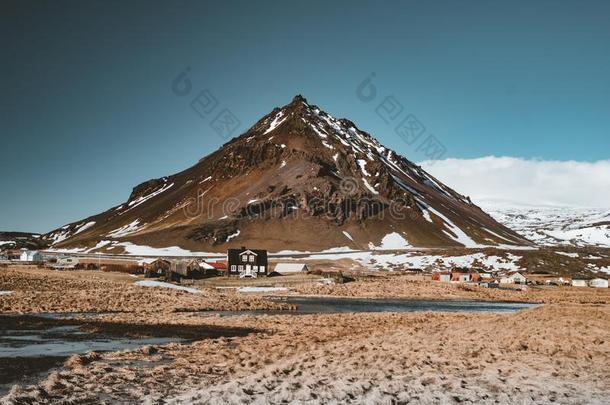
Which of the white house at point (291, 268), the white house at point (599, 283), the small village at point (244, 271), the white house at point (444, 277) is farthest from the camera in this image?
the white house at point (291, 268)

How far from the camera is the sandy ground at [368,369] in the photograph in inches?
544

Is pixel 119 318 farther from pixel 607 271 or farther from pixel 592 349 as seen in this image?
pixel 607 271

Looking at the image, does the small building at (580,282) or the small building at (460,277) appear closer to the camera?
the small building at (580,282)

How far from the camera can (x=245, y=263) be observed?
119m

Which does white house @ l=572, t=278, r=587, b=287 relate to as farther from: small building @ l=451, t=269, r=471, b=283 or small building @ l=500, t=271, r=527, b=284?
small building @ l=451, t=269, r=471, b=283

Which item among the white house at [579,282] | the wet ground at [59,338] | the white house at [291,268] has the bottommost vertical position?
the white house at [579,282]

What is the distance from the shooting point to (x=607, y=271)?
151 metres

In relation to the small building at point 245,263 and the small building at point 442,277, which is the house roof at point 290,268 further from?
the small building at point 442,277

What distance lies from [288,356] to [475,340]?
27.2ft

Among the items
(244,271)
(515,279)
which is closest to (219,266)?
(244,271)

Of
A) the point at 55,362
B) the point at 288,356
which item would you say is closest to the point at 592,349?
the point at 288,356

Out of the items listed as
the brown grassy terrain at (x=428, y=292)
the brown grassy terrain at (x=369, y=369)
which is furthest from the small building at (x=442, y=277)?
the brown grassy terrain at (x=369, y=369)

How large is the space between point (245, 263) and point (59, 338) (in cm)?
9483

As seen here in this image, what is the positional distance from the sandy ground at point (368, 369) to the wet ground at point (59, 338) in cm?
132
